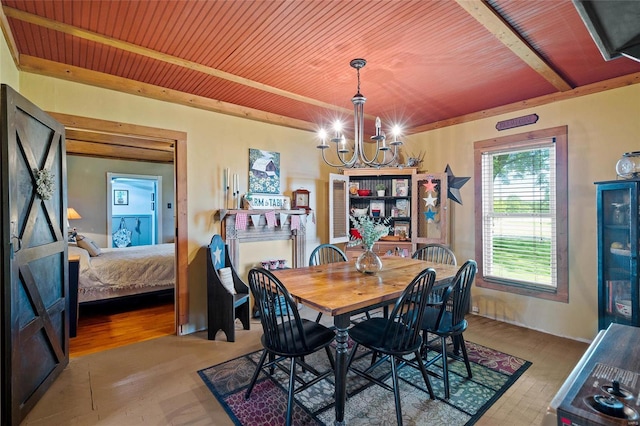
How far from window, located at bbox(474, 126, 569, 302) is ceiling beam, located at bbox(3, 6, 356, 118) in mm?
2503

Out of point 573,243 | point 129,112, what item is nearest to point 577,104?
point 573,243

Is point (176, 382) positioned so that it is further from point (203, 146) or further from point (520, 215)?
point (520, 215)

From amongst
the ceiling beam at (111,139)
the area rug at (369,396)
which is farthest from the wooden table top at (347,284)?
the ceiling beam at (111,139)

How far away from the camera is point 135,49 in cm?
241

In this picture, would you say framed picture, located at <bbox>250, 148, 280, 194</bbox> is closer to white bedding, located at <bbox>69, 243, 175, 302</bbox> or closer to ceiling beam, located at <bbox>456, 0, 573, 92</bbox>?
white bedding, located at <bbox>69, 243, 175, 302</bbox>

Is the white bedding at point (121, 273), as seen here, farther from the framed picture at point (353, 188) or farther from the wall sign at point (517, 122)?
the wall sign at point (517, 122)

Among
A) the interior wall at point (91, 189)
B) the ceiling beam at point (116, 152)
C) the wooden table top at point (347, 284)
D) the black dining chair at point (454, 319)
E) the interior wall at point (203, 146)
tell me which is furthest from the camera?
the interior wall at point (91, 189)

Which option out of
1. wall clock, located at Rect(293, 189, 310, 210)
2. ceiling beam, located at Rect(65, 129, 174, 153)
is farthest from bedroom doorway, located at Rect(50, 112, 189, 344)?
wall clock, located at Rect(293, 189, 310, 210)

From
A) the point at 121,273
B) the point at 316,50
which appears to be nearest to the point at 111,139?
the point at 121,273

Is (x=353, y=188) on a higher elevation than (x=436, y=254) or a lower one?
higher

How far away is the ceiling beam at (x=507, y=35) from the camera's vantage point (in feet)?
6.28

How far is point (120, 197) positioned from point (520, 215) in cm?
782

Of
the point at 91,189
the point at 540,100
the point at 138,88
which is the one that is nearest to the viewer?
the point at 138,88

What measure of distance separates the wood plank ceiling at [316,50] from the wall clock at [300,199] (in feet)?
3.92
